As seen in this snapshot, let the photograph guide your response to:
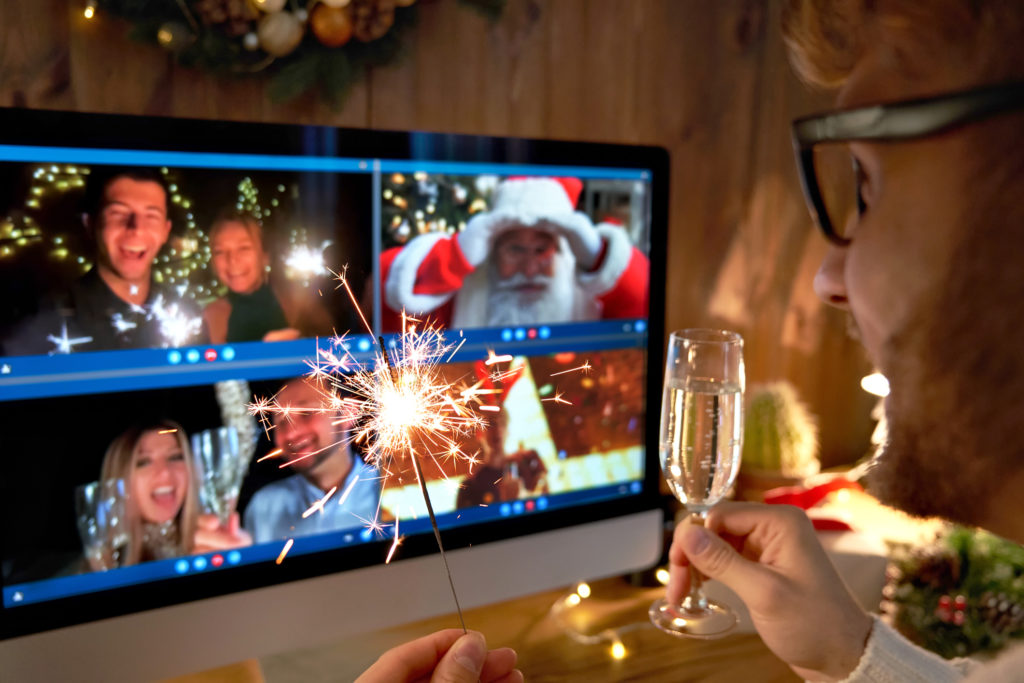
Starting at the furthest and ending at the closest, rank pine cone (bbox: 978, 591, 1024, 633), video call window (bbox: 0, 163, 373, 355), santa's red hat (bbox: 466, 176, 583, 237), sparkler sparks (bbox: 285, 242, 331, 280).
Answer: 1. pine cone (bbox: 978, 591, 1024, 633)
2. santa's red hat (bbox: 466, 176, 583, 237)
3. sparkler sparks (bbox: 285, 242, 331, 280)
4. video call window (bbox: 0, 163, 373, 355)

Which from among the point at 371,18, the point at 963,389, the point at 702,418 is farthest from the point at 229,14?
the point at 963,389

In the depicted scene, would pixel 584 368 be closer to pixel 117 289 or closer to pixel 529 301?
pixel 529 301

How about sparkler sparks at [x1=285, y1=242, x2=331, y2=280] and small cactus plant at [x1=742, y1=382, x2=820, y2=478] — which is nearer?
sparkler sparks at [x1=285, y1=242, x2=331, y2=280]

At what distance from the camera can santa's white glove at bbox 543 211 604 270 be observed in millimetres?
899

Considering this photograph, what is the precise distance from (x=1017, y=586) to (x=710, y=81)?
1.03 meters

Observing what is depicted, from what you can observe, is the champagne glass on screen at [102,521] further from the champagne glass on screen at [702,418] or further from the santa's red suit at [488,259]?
the champagne glass on screen at [702,418]

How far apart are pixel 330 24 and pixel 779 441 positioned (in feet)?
3.49

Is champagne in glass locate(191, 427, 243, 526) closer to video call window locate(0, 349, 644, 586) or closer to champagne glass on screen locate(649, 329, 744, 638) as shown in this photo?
video call window locate(0, 349, 644, 586)

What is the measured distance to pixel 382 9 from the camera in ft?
3.31

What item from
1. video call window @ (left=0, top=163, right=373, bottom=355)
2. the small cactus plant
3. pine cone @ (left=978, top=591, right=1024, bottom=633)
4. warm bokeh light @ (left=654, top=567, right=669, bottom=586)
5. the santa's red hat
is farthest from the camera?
the small cactus plant

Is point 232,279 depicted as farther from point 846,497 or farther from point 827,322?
point 827,322

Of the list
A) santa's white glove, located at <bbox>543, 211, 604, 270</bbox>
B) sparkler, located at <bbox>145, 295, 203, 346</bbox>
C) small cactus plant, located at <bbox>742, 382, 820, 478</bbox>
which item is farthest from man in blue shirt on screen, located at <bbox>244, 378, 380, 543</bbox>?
small cactus plant, located at <bbox>742, 382, 820, 478</bbox>

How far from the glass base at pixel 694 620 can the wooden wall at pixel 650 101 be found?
2.35ft

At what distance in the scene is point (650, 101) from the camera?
1439 millimetres
